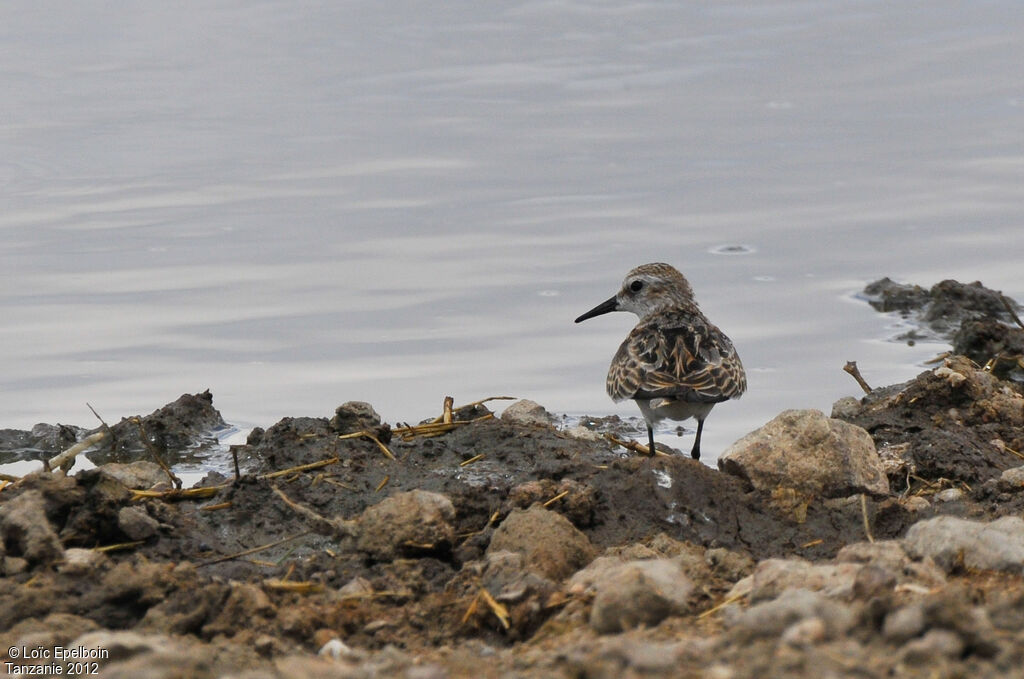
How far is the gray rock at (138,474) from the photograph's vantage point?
728cm

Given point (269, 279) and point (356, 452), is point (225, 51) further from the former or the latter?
point (356, 452)

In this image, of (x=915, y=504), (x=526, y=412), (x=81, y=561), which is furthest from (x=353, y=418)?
(x=915, y=504)

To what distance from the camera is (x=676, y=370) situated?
26.5ft

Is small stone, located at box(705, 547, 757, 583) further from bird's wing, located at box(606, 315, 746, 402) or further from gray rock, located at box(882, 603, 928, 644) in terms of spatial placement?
bird's wing, located at box(606, 315, 746, 402)

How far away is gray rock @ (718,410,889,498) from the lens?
6.92 meters

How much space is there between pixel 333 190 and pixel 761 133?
436 cm

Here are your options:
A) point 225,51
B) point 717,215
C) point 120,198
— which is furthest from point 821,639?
point 225,51

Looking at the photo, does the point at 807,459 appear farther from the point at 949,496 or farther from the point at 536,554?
the point at 536,554

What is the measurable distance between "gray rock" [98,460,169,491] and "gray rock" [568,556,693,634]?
291 cm

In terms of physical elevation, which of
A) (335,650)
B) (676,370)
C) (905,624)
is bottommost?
(335,650)

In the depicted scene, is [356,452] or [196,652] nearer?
[196,652]

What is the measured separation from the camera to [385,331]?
35.3 feet

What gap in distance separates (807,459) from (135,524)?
297cm

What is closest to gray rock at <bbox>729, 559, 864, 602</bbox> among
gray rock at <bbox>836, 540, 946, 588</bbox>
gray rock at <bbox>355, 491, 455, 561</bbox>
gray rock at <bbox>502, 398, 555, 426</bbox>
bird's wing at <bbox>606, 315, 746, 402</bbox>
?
gray rock at <bbox>836, 540, 946, 588</bbox>
